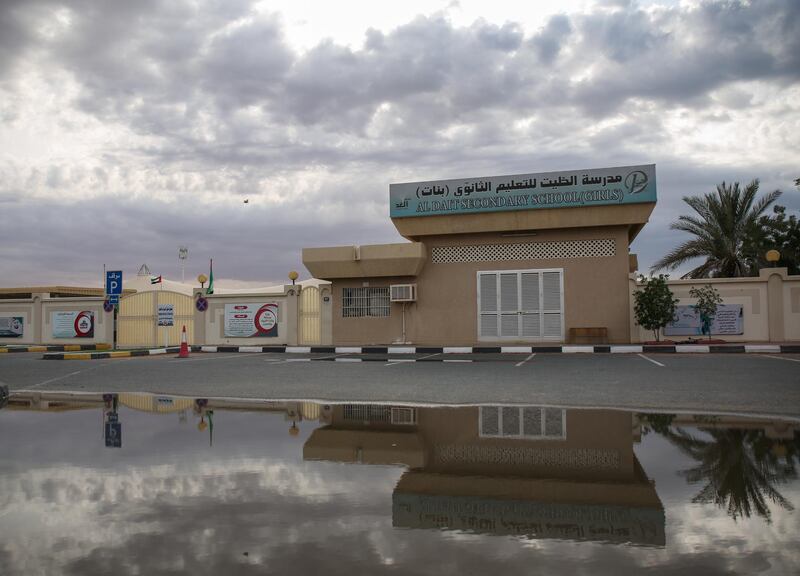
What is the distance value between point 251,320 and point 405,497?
2458cm

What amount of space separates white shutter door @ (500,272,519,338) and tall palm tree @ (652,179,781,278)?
37.6 ft

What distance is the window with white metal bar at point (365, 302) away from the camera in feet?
86.0

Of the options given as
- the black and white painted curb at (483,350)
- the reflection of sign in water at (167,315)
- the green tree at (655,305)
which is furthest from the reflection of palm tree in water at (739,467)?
the reflection of sign in water at (167,315)

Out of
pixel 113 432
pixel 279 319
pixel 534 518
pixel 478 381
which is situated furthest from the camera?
pixel 279 319

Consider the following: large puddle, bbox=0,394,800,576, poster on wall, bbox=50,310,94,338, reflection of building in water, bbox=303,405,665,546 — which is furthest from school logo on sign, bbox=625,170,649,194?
poster on wall, bbox=50,310,94,338

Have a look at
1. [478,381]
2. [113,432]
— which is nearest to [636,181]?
[478,381]

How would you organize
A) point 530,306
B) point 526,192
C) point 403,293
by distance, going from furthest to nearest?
point 403,293
point 530,306
point 526,192

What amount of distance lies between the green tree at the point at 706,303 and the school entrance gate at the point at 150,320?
65.8 ft

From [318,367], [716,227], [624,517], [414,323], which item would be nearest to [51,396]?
[318,367]

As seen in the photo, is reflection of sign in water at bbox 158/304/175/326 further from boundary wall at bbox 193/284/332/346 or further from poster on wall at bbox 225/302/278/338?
poster on wall at bbox 225/302/278/338

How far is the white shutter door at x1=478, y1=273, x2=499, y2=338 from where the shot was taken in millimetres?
24703

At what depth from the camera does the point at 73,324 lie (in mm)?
31906

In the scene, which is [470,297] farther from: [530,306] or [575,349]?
[575,349]

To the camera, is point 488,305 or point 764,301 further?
point 488,305
